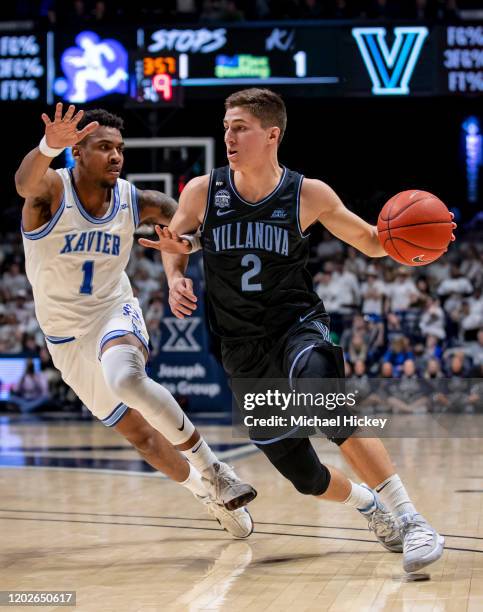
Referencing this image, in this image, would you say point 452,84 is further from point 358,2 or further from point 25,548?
point 25,548

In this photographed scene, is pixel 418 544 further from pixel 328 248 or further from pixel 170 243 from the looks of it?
pixel 328 248

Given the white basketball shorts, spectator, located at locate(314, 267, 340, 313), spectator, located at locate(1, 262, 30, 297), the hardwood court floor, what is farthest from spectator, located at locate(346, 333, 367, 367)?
the white basketball shorts

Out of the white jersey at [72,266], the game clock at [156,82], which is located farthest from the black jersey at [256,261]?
the game clock at [156,82]

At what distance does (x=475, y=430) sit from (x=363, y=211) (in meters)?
7.86

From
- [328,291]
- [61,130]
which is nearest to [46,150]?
[61,130]

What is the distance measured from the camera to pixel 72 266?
5.31 meters

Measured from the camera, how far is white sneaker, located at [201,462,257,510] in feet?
15.7

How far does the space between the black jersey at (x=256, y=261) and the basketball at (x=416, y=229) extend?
415 millimetres

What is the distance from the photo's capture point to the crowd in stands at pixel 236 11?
48.8 ft

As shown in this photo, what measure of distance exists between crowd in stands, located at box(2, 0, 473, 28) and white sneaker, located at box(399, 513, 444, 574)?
11392 mm

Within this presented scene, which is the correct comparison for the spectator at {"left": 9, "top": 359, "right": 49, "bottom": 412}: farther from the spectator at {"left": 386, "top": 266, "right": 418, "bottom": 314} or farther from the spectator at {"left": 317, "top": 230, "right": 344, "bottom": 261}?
the spectator at {"left": 317, "top": 230, "right": 344, "bottom": 261}

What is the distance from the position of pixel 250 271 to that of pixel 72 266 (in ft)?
3.91

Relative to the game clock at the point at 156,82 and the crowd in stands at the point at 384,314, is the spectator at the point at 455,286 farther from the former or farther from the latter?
the game clock at the point at 156,82

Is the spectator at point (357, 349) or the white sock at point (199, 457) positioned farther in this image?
the spectator at point (357, 349)
